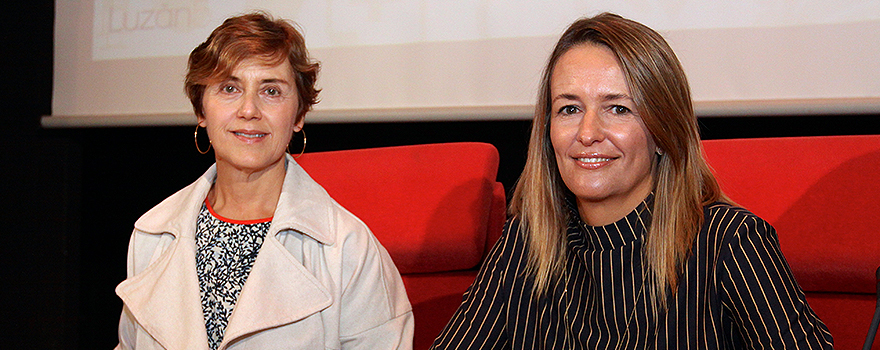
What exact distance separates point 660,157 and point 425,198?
0.80 m

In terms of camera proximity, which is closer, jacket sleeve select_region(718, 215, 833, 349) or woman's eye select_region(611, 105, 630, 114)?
jacket sleeve select_region(718, 215, 833, 349)

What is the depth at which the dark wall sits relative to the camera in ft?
9.93

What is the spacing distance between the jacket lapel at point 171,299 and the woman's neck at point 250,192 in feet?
0.41

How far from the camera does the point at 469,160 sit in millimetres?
1993

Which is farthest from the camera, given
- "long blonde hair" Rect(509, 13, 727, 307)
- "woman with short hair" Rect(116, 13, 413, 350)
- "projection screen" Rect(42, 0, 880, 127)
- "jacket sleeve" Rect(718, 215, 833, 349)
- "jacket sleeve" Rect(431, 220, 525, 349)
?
"projection screen" Rect(42, 0, 880, 127)

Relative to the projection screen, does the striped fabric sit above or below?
below

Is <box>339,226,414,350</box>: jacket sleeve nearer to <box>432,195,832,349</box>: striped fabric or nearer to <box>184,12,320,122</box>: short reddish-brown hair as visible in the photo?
<box>432,195,832,349</box>: striped fabric

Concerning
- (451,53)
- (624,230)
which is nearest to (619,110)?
(624,230)

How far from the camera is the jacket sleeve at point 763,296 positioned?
108 centimetres

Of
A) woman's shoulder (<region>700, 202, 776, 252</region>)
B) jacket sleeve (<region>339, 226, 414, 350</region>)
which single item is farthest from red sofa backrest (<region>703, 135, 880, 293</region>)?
jacket sleeve (<region>339, 226, 414, 350</region>)

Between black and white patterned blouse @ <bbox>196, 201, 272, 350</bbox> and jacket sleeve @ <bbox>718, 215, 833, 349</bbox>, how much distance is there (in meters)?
0.93

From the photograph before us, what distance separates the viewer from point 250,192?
62.7 inches

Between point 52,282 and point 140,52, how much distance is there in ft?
3.57

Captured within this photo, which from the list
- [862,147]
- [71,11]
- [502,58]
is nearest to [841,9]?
[862,147]
